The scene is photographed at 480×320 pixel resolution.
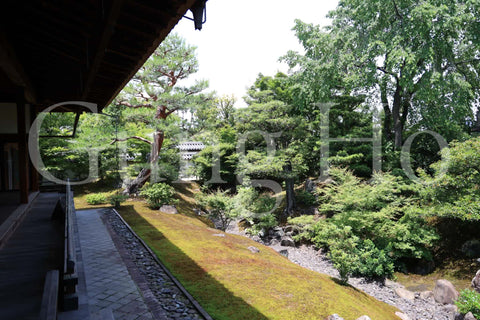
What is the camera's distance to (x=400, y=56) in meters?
10.7

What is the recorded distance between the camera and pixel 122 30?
2998 millimetres

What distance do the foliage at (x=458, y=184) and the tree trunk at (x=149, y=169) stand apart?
1294 centimetres

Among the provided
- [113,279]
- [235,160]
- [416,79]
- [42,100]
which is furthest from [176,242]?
[416,79]

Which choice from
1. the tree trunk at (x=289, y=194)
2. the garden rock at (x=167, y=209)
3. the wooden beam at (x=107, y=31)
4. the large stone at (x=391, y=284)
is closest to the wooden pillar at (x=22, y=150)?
the wooden beam at (x=107, y=31)

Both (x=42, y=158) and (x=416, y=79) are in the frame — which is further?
(x=42, y=158)

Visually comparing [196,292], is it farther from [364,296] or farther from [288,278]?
[364,296]

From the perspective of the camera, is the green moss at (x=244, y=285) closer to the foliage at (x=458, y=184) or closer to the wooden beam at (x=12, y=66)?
the foliage at (x=458, y=184)

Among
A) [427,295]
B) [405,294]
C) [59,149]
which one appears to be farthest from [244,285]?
[59,149]

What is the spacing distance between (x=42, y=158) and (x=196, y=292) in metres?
15.3

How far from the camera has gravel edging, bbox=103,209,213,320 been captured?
423cm

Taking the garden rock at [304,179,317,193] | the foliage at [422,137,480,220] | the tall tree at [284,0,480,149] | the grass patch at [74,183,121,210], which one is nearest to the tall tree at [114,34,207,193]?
the grass patch at [74,183,121,210]

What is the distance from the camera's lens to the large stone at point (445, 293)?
7.74 m

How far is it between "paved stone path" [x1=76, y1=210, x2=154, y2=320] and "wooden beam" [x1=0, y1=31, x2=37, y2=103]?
12.1 feet

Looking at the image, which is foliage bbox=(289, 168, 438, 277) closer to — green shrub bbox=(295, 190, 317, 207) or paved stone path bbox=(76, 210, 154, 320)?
green shrub bbox=(295, 190, 317, 207)
